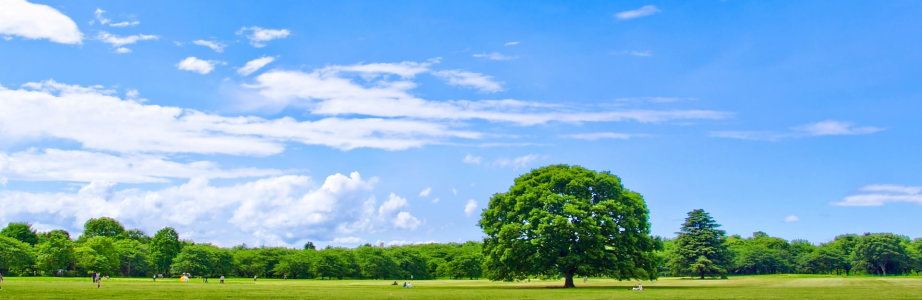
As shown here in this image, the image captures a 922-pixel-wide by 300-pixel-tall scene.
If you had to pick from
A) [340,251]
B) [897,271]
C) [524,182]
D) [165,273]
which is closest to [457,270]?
[340,251]

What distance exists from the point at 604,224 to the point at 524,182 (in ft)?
32.7

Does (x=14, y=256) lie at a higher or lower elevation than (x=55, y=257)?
higher

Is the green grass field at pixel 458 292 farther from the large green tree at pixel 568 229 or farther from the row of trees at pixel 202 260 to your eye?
the row of trees at pixel 202 260

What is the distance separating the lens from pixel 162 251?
16688 centimetres

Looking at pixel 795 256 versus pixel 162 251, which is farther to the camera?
pixel 795 256

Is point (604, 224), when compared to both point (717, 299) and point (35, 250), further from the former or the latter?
point (35, 250)

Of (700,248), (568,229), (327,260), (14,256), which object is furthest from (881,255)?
(14,256)

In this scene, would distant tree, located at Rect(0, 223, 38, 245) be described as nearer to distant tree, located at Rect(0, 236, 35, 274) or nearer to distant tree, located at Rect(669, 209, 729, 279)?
distant tree, located at Rect(0, 236, 35, 274)

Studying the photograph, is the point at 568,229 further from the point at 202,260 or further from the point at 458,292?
Result: the point at 202,260

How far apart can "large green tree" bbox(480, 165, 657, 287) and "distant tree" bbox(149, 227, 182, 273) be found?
118858mm

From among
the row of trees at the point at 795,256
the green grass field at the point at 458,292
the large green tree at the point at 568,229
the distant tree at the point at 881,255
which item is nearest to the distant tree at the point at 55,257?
the green grass field at the point at 458,292

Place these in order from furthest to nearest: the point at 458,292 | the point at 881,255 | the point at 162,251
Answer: the point at 162,251 → the point at 881,255 → the point at 458,292

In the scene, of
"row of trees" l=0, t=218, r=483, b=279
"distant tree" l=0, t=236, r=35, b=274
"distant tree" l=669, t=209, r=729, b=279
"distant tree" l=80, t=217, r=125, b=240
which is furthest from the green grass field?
"distant tree" l=80, t=217, r=125, b=240

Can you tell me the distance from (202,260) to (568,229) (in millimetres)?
113914
